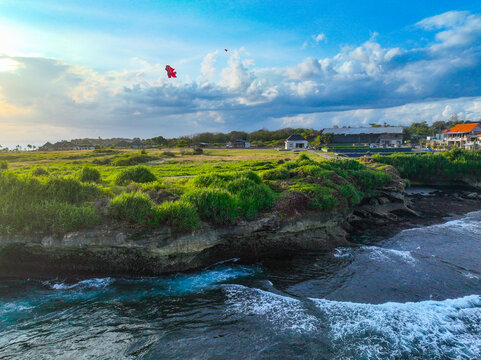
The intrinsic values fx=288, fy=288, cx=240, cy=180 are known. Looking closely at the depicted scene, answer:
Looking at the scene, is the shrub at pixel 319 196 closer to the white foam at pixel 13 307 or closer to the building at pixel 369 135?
the white foam at pixel 13 307

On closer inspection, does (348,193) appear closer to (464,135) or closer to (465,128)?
(464,135)

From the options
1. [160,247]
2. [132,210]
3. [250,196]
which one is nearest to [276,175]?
[250,196]

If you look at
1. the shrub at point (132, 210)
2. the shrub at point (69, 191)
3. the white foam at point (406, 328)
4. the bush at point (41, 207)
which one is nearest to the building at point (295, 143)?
the shrub at point (69, 191)

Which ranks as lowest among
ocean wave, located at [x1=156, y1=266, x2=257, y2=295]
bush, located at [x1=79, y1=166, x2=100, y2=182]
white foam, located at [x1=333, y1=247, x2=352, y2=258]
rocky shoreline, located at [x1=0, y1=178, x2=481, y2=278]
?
white foam, located at [x1=333, y1=247, x2=352, y2=258]

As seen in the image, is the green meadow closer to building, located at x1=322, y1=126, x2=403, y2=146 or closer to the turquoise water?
the turquoise water

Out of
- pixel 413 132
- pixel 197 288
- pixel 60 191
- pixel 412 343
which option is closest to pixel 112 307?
pixel 197 288

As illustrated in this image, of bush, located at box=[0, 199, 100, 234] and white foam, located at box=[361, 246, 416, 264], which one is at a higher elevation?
bush, located at box=[0, 199, 100, 234]

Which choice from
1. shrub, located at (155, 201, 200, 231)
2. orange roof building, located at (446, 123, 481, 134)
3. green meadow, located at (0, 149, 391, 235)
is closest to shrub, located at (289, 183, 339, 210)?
green meadow, located at (0, 149, 391, 235)
